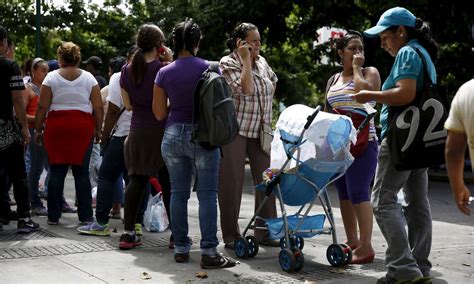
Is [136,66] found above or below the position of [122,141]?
above

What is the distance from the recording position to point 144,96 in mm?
6730

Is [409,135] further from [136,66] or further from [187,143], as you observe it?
[136,66]

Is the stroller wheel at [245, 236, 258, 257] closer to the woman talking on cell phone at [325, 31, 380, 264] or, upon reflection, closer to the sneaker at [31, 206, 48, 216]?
the woman talking on cell phone at [325, 31, 380, 264]

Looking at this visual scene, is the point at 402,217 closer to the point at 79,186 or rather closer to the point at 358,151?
the point at 358,151

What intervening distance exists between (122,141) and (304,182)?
2.09m

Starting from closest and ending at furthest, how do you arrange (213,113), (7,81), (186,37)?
(213,113) < (186,37) < (7,81)

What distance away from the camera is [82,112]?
7941 mm

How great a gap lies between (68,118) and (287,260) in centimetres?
308

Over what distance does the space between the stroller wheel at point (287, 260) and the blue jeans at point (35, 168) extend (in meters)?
4.10

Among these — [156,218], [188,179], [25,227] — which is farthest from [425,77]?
[25,227]

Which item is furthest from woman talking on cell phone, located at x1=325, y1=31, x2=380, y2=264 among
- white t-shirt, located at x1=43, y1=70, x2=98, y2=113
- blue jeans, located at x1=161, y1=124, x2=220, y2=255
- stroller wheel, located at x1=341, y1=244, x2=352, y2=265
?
white t-shirt, located at x1=43, y1=70, x2=98, y2=113

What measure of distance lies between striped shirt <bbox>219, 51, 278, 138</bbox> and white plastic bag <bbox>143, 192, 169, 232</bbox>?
4.77 ft

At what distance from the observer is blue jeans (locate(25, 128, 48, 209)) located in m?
9.10

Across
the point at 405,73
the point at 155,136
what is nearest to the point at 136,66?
the point at 155,136
